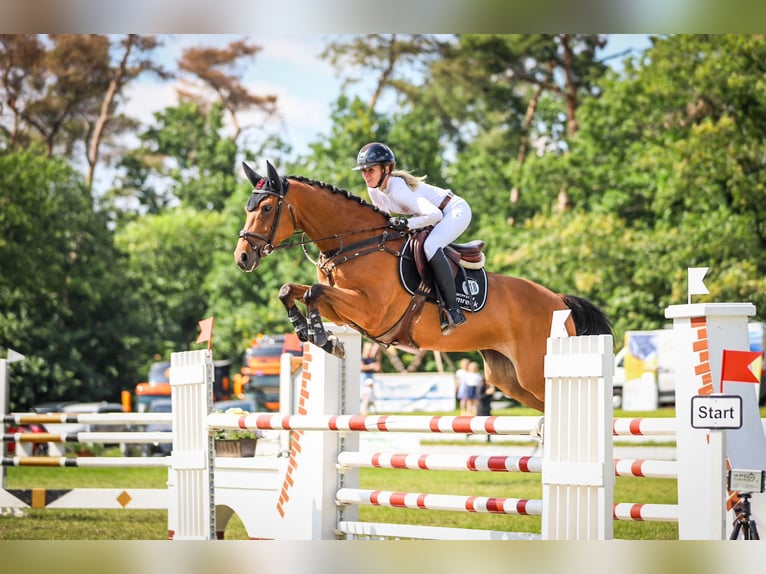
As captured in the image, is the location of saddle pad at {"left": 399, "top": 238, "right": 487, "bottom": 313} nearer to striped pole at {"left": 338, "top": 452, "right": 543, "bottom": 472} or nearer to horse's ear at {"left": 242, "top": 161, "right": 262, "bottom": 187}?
horse's ear at {"left": 242, "top": 161, "right": 262, "bottom": 187}

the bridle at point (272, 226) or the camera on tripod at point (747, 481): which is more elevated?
the bridle at point (272, 226)

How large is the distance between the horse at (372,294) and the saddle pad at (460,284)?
0.09 feet

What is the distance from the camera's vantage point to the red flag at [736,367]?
3697 millimetres

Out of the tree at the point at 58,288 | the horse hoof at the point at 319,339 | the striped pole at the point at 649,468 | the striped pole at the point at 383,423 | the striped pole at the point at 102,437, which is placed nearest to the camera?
the striped pole at the point at 383,423

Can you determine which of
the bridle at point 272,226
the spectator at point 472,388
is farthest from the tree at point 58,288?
the bridle at point 272,226

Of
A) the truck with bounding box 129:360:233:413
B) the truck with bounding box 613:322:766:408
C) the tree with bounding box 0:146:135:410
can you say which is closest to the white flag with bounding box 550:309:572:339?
the truck with bounding box 129:360:233:413

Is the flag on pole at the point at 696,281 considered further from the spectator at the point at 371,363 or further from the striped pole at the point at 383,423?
the spectator at the point at 371,363

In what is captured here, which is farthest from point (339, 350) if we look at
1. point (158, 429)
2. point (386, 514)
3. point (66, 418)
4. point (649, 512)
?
point (158, 429)

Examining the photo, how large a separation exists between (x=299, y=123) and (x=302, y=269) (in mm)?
6548

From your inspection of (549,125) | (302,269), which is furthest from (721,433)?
(549,125)

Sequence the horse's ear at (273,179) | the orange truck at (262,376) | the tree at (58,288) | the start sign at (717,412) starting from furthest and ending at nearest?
the tree at (58,288)
the orange truck at (262,376)
the horse's ear at (273,179)
the start sign at (717,412)

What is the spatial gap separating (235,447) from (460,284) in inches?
57.9
